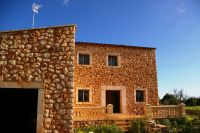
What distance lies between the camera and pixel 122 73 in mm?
21922

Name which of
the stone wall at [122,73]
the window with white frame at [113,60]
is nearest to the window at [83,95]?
the stone wall at [122,73]

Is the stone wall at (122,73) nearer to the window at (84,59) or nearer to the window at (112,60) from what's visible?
the window at (84,59)

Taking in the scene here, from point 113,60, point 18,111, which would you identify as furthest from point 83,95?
point 18,111

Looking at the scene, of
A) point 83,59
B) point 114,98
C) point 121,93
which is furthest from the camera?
point 114,98

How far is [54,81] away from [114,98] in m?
13.3

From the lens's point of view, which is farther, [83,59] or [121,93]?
[121,93]

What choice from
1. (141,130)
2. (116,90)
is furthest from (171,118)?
(116,90)

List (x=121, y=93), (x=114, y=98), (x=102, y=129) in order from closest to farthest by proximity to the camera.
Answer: (x=102, y=129), (x=121, y=93), (x=114, y=98)

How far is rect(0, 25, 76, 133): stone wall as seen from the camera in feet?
30.8

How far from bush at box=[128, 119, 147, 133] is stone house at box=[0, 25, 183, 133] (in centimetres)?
207

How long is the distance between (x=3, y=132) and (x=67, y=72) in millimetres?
5425

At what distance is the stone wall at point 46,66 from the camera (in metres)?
9.38

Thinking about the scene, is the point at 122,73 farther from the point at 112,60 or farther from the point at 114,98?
the point at 114,98

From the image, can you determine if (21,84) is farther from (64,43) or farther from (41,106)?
(64,43)
